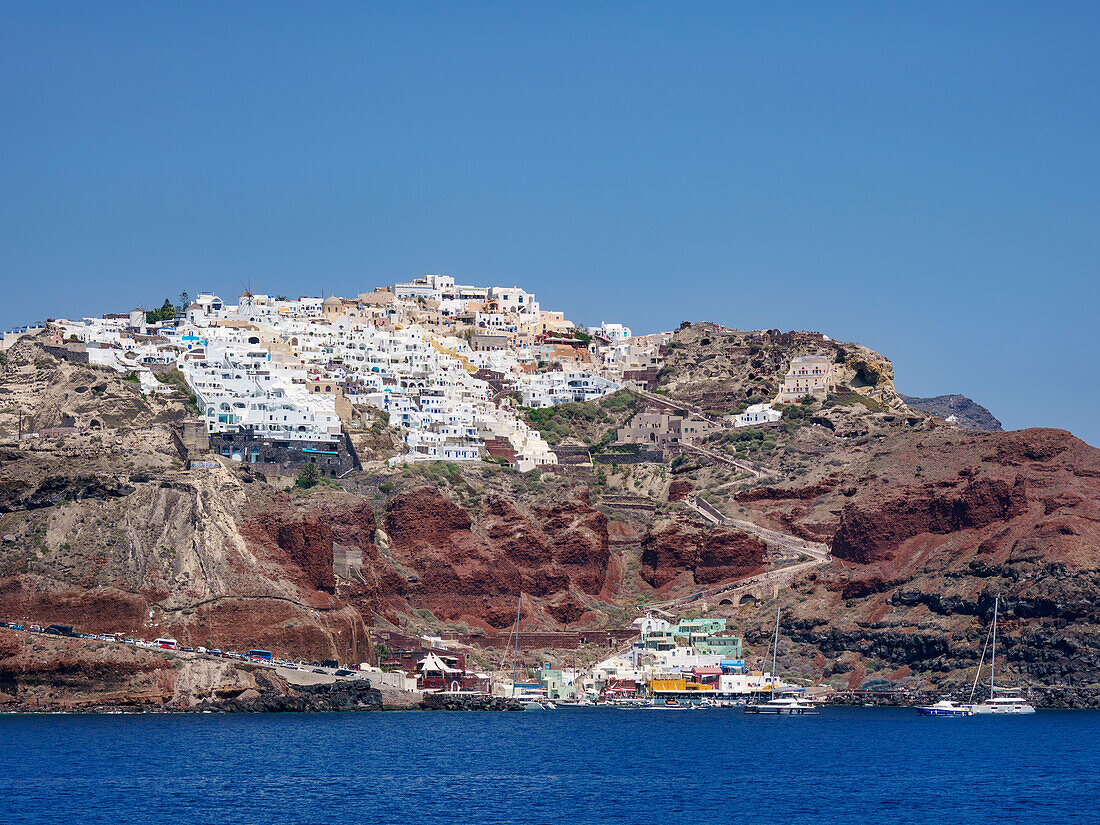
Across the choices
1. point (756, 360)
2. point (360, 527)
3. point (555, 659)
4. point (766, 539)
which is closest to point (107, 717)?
point (360, 527)

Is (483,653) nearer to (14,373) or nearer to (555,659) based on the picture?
(555,659)

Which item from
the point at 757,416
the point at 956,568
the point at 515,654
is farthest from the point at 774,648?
the point at 757,416

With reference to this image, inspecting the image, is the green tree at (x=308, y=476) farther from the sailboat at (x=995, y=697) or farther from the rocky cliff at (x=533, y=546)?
the sailboat at (x=995, y=697)

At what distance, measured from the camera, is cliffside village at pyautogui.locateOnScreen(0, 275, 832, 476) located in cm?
13425

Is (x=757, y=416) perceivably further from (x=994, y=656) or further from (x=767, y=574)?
(x=994, y=656)

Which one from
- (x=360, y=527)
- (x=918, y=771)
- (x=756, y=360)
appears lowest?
(x=918, y=771)

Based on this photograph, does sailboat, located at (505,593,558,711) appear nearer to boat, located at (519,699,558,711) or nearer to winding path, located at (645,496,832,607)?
boat, located at (519,699,558,711)

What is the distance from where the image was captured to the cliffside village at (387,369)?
440ft

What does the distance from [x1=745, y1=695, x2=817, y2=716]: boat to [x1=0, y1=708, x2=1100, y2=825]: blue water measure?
A: 7.46 metres

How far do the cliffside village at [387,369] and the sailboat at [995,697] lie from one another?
4295cm

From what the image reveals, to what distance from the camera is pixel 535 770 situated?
87.4 metres

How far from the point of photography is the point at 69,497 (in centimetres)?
11681

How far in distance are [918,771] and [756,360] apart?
3458 inches

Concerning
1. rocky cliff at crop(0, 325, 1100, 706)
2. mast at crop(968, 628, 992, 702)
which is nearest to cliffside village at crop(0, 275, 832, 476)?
rocky cliff at crop(0, 325, 1100, 706)
